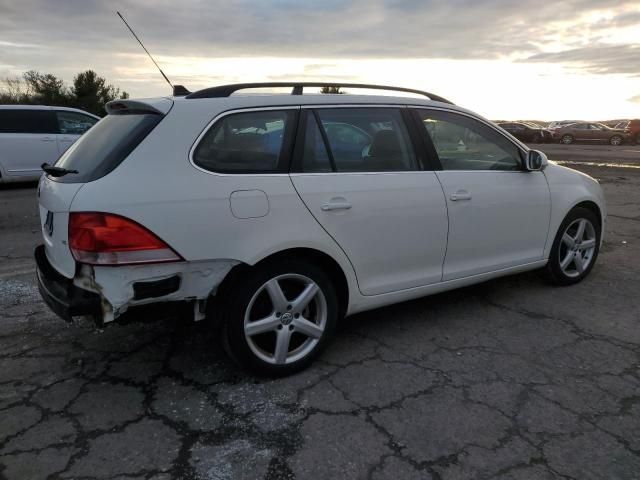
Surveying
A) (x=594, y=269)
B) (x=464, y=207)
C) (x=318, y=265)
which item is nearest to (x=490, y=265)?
(x=464, y=207)

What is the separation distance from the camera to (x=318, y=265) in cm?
321

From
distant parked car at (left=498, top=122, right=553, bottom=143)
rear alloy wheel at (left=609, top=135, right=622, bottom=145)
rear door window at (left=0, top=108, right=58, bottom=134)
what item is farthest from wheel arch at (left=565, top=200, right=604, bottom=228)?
rear alloy wheel at (left=609, top=135, right=622, bottom=145)

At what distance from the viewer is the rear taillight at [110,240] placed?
2.58 metres

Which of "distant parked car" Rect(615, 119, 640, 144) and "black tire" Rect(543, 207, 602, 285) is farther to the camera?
"distant parked car" Rect(615, 119, 640, 144)

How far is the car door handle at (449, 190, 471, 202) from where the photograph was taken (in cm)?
364

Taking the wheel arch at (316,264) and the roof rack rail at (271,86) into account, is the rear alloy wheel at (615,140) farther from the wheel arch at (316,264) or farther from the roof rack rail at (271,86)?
the wheel arch at (316,264)

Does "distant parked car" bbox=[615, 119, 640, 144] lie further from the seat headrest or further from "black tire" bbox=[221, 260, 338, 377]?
"black tire" bbox=[221, 260, 338, 377]

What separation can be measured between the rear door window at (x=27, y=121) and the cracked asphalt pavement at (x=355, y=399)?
26.3 feet

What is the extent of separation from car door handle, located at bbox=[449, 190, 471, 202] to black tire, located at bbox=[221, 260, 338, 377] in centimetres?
107

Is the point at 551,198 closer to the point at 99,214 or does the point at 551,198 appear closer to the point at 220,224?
the point at 220,224

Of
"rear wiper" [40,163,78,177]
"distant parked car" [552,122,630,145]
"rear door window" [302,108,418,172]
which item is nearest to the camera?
"rear wiper" [40,163,78,177]

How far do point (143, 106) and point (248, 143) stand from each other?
615 millimetres

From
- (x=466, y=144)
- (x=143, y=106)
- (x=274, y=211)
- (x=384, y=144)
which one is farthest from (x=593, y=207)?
(x=143, y=106)

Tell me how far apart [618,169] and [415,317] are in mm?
13613
